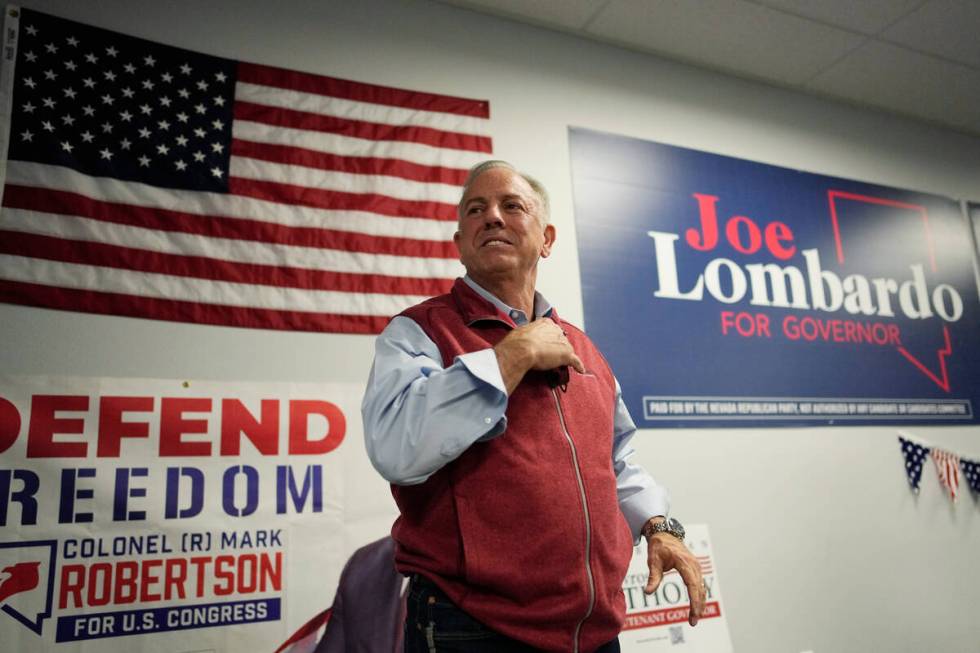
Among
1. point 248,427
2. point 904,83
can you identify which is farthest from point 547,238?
point 904,83

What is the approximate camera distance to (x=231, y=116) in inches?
84.2

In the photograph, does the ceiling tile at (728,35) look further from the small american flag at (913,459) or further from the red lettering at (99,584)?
the red lettering at (99,584)

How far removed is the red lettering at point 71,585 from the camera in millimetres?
1644

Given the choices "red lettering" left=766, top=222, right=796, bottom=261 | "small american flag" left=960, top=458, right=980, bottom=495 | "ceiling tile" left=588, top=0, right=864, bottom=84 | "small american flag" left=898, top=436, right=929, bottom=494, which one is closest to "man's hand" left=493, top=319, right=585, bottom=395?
"ceiling tile" left=588, top=0, right=864, bottom=84

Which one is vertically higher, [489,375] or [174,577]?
[489,375]

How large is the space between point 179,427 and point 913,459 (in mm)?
3067

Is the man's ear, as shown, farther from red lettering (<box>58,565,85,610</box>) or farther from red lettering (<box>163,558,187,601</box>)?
red lettering (<box>58,565,85,610</box>)

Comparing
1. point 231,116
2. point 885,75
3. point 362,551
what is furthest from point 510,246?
point 885,75

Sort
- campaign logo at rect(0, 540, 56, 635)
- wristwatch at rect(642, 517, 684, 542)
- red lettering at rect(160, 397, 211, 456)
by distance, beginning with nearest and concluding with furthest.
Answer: wristwatch at rect(642, 517, 684, 542)
campaign logo at rect(0, 540, 56, 635)
red lettering at rect(160, 397, 211, 456)

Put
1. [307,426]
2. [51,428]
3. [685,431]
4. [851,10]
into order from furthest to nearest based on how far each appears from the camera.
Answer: [851,10]
[685,431]
[307,426]
[51,428]

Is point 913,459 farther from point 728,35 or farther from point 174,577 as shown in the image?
point 174,577

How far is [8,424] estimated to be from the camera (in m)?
1.70

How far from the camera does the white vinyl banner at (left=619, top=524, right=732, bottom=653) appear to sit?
7.30 feet

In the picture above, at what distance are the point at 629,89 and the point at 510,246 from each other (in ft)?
6.13
